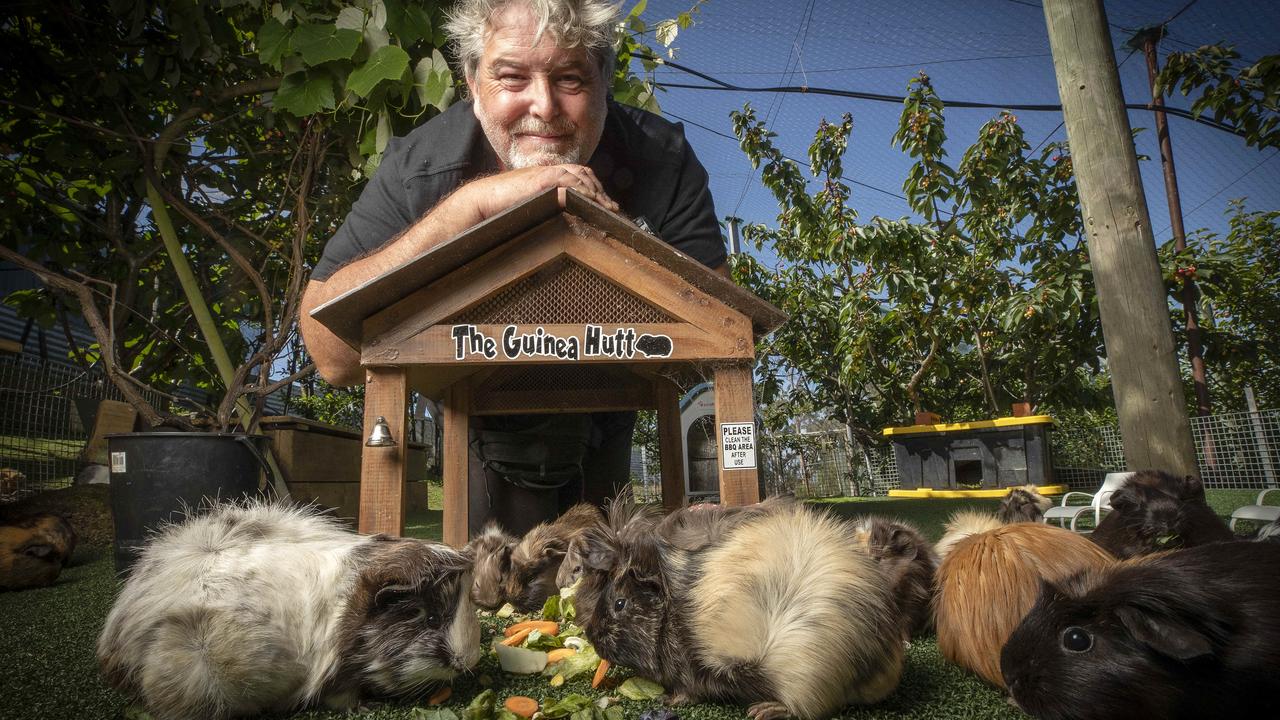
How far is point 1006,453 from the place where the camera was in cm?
636

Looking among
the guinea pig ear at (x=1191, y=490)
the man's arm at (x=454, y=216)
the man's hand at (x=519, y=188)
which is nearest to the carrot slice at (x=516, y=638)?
the man's arm at (x=454, y=216)

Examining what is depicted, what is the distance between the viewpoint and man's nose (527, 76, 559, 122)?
213 cm

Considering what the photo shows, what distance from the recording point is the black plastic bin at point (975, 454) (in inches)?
244

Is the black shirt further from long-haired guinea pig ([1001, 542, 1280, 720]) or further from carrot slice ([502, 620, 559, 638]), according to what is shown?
long-haired guinea pig ([1001, 542, 1280, 720])

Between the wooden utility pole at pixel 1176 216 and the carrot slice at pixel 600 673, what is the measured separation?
5.39 metres

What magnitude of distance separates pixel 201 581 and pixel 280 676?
227 mm

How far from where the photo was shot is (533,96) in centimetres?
213

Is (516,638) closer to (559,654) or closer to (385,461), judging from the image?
(559,654)

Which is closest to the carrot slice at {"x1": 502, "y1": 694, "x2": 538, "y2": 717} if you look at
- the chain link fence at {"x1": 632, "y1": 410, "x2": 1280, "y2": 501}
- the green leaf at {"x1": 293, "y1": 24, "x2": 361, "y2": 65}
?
the chain link fence at {"x1": 632, "y1": 410, "x2": 1280, "y2": 501}

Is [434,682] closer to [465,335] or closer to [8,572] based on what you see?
[465,335]

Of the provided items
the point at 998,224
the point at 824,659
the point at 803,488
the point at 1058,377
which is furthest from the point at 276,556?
the point at 803,488

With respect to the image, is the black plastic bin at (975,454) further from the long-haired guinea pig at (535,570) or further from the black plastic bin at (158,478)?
the black plastic bin at (158,478)

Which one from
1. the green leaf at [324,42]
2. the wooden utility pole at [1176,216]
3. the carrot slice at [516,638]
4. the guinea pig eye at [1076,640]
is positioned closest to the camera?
the guinea pig eye at [1076,640]

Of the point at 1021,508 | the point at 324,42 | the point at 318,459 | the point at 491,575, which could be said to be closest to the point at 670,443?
the point at 491,575
